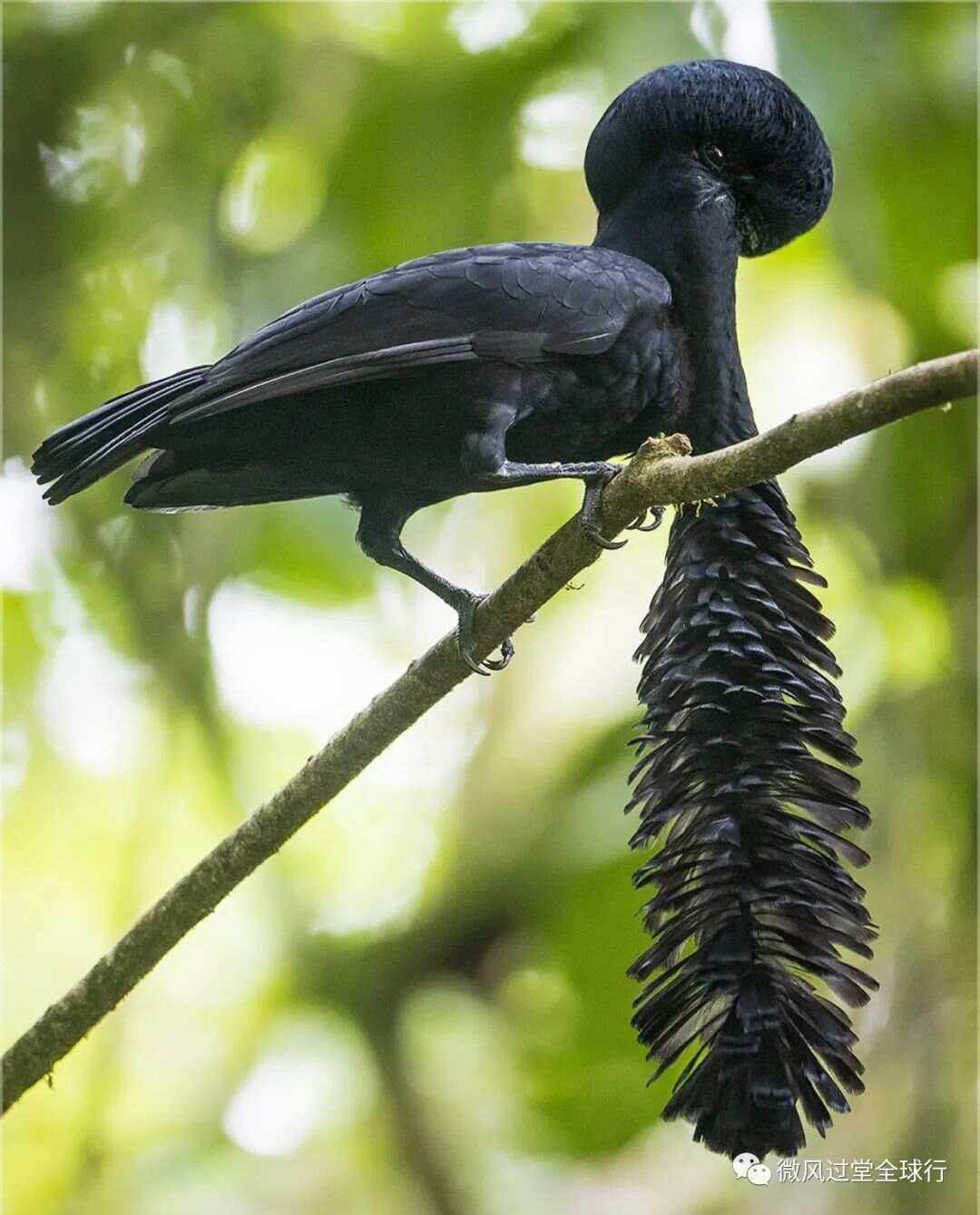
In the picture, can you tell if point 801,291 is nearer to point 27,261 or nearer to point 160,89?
point 160,89

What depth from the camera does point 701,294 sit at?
2.41 metres

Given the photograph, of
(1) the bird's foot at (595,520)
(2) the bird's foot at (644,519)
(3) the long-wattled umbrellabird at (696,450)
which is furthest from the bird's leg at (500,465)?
(1) the bird's foot at (595,520)

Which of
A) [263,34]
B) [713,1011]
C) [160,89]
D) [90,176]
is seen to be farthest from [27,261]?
[713,1011]

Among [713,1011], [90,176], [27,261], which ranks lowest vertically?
[713,1011]

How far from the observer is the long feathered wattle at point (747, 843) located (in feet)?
5.95

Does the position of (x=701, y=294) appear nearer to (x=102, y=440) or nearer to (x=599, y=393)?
(x=599, y=393)

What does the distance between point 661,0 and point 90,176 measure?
5.39 feet

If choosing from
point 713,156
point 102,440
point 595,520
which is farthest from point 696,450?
point 102,440

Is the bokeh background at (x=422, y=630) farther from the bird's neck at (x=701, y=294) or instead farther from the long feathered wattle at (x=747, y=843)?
the long feathered wattle at (x=747, y=843)

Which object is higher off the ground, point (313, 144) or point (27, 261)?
point (313, 144)

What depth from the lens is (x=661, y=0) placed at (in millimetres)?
3428

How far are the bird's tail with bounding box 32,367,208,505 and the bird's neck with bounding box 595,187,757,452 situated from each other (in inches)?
31.0

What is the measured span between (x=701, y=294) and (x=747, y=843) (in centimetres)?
97

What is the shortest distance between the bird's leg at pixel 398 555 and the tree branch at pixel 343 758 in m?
0.42
